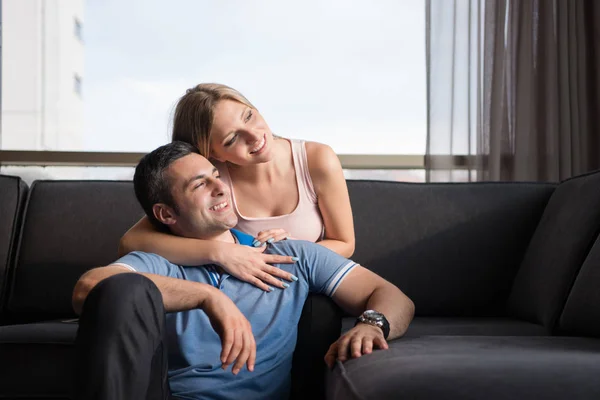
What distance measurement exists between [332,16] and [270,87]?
→ 21.1 inches

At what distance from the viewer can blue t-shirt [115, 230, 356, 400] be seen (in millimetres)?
1529

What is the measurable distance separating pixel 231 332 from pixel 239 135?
0.78 metres

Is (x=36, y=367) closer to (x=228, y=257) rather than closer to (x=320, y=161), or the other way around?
(x=228, y=257)

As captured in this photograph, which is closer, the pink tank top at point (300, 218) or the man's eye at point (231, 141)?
the man's eye at point (231, 141)

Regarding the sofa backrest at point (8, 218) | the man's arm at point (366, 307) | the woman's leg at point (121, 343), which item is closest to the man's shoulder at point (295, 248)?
the man's arm at point (366, 307)

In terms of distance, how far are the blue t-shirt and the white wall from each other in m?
2.95

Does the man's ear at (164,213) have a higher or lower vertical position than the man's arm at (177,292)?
higher

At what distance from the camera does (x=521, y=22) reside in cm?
368

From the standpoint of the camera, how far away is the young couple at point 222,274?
1.24 metres

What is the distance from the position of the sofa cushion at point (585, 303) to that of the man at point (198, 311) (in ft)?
1.37

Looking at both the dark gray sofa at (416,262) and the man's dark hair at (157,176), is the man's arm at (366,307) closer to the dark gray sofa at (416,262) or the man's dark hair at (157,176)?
the dark gray sofa at (416,262)

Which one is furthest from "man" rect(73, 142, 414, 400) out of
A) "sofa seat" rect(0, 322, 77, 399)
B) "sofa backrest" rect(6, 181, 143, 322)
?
"sofa backrest" rect(6, 181, 143, 322)

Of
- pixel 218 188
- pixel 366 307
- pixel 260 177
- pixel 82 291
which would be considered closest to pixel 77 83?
pixel 260 177

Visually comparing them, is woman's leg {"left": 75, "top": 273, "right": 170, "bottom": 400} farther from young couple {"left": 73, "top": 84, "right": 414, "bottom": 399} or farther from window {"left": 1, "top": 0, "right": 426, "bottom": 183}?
window {"left": 1, "top": 0, "right": 426, "bottom": 183}
